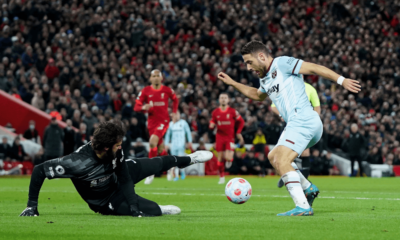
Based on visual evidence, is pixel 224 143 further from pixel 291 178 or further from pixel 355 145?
pixel 291 178

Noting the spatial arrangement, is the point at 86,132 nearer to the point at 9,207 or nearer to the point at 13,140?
the point at 13,140

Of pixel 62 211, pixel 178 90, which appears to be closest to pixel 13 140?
pixel 178 90

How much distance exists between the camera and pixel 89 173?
6801 mm

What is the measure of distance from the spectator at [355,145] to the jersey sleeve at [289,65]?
16.4m

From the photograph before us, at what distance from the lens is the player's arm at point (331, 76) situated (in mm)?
6715

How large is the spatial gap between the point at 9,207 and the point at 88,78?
564 inches

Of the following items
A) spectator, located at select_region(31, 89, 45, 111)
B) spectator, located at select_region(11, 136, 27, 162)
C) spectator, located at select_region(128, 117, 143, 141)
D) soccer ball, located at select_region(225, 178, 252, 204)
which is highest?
spectator, located at select_region(31, 89, 45, 111)

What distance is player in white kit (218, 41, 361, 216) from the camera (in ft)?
23.5

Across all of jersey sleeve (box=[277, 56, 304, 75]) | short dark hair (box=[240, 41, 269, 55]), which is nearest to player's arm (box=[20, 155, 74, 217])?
short dark hair (box=[240, 41, 269, 55])

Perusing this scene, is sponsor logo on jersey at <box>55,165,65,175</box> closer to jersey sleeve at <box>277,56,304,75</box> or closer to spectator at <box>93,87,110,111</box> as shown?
jersey sleeve at <box>277,56,304,75</box>

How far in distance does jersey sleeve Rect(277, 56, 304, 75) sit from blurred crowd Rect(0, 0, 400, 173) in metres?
13.8

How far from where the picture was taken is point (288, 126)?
7.39 meters

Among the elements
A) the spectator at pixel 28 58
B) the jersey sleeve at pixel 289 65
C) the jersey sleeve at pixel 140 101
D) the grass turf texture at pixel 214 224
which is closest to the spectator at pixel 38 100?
the spectator at pixel 28 58

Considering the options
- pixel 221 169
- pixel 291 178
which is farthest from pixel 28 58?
pixel 291 178
